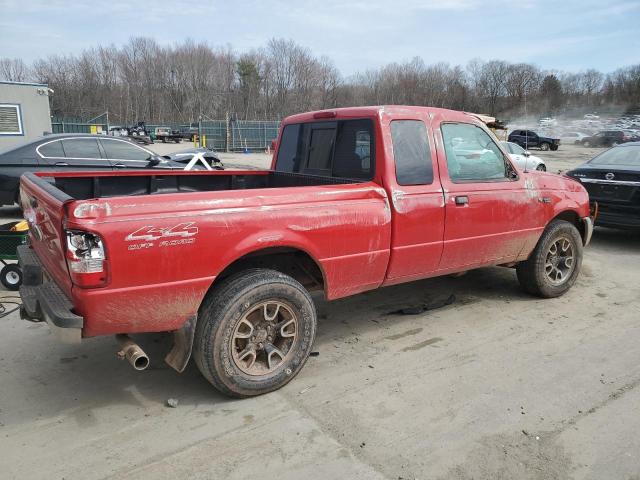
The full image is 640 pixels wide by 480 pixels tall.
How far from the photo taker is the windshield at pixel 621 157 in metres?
8.42

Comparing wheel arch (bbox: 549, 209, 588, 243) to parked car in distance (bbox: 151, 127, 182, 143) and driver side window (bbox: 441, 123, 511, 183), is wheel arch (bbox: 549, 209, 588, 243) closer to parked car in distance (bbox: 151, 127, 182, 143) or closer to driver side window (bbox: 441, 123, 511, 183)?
driver side window (bbox: 441, 123, 511, 183)

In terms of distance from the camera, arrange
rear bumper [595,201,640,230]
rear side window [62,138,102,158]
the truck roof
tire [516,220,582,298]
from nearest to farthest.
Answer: the truck roof → tire [516,220,582,298] → rear bumper [595,201,640,230] → rear side window [62,138,102,158]

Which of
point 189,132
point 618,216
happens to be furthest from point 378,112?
point 189,132

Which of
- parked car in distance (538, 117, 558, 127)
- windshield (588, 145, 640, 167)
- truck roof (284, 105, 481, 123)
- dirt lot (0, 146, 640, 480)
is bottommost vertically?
dirt lot (0, 146, 640, 480)

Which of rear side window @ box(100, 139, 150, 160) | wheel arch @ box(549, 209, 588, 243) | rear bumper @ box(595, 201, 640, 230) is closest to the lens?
wheel arch @ box(549, 209, 588, 243)

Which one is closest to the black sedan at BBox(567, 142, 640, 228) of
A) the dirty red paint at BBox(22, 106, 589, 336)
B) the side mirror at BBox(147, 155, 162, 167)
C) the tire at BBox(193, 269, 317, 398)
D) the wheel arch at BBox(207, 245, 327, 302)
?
the dirty red paint at BBox(22, 106, 589, 336)

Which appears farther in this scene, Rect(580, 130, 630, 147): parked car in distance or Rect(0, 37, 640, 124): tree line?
Rect(0, 37, 640, 124): tree line

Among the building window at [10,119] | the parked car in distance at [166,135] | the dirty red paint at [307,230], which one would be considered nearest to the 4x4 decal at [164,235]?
the dirty red paint at [307,230]

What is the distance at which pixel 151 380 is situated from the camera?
11.8ft

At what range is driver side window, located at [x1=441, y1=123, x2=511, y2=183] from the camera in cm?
436

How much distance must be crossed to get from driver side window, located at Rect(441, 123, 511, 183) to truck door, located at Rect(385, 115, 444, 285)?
0.25 meters

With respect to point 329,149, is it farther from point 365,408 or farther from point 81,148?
point 81,148

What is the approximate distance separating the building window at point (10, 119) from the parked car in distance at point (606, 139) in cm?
4161

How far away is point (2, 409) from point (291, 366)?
6.22 ft
